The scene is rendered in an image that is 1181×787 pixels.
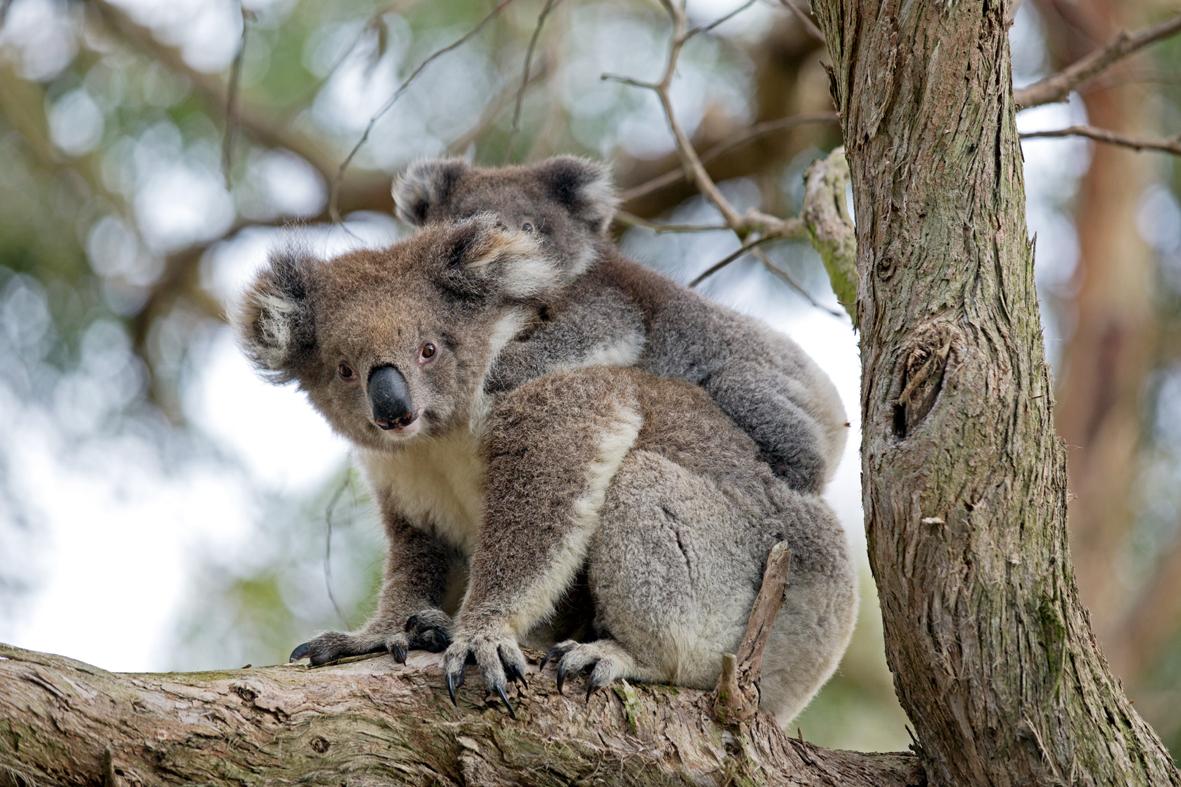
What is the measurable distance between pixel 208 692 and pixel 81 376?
21.5 ft

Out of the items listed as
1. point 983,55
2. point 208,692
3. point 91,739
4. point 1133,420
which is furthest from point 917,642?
point 1133,420

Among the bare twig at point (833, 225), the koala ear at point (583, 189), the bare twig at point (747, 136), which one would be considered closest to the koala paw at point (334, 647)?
the bare twig at point (833, 225)

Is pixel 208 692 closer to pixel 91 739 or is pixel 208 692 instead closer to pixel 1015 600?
pixel 91 739

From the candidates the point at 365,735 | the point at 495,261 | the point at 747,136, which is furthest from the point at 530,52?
the point at 365,735

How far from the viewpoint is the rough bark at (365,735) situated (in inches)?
114

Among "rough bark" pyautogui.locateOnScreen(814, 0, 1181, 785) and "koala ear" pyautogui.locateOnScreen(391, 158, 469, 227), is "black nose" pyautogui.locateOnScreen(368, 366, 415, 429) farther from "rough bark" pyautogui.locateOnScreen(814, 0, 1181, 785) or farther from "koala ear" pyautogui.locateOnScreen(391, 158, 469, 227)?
"koala ear" pyautogui.locateOnScreen(391, 158, 469, 227)

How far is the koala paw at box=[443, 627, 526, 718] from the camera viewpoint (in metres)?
3.47

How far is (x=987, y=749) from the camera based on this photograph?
10.5 ft

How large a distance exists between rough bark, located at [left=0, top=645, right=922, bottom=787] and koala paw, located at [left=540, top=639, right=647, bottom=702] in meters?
0.05

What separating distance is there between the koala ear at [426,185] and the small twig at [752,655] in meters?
2.93

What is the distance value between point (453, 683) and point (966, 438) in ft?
5.15

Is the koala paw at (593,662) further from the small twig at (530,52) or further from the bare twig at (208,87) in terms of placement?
the bare twig at (208,87)

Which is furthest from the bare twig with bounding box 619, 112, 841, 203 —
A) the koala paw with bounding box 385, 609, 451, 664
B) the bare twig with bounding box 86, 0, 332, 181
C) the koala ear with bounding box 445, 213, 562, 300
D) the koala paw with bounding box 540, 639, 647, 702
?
the bare twig with bounding box 86, 0, 332, 181

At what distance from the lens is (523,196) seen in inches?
226
